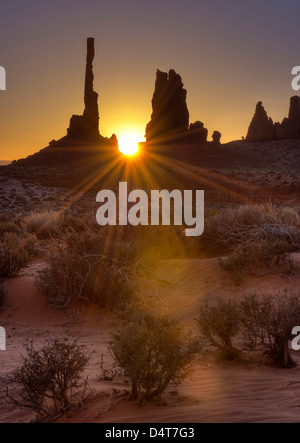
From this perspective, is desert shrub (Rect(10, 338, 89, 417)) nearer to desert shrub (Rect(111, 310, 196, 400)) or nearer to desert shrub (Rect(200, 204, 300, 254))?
desert shrub (Rect(111, 310, 196, 400))

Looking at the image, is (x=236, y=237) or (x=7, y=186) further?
(x=7, y=186)

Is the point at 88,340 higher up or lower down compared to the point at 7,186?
lower down

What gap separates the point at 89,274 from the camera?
29.6 feet

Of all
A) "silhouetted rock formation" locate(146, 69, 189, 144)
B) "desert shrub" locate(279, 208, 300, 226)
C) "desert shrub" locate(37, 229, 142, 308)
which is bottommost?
"desert shrub" locate(37, 229, 142, 308)

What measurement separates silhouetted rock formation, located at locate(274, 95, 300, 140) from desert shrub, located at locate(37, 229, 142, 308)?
7804 cm

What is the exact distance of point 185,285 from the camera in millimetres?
9695

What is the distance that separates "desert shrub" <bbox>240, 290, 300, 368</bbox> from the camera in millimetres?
5793

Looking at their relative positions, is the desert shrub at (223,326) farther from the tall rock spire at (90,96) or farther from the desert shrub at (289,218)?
the tall rock spire at (90,96)

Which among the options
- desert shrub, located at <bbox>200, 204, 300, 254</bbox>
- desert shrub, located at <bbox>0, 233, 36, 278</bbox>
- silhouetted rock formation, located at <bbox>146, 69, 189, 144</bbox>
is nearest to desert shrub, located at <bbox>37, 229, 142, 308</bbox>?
desert shrub, located at <bbox>0, 233, 36, 278</bbox>

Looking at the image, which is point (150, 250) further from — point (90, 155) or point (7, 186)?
point (90, 155)
